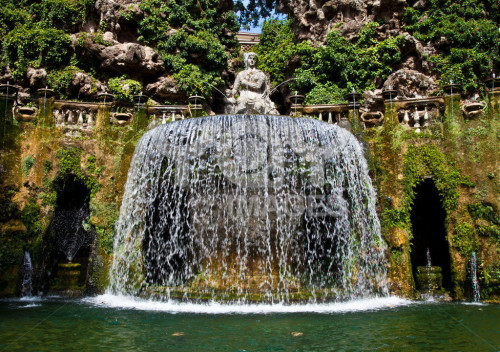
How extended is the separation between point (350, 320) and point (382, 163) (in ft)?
17.1

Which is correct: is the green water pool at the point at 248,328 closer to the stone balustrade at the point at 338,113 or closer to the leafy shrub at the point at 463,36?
the stone balustrade at the point at 338,113

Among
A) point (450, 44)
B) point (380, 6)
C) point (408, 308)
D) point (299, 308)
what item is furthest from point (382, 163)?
point (380, 6)

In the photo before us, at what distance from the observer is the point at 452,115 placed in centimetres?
1002

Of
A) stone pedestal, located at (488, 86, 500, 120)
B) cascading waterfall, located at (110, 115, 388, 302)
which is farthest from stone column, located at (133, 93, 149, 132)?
stone pedestal, located at (488, 86, 500, 120)

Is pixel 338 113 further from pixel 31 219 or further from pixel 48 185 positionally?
pixel 31 219

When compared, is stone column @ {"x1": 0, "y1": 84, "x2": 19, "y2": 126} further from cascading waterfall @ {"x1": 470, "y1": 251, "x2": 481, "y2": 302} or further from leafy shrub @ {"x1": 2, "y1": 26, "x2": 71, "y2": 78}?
cascading waterfall @ {"x1": 470, "y1": 251, "x2": 481, "y2": 302}

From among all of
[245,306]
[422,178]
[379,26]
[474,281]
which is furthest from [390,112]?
[379,26]

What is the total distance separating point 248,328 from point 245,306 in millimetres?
1974

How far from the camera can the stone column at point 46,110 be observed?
10.6 meters

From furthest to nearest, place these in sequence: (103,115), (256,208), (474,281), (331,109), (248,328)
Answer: (331,109)
(103,115)
(474,281)
(256,208)
(248,328)

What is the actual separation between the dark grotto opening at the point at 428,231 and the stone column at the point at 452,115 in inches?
73.6

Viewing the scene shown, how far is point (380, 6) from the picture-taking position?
→ 20.8m

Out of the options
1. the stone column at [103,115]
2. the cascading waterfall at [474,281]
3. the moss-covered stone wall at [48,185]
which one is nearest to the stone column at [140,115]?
the moss-covered stone wall at [48,185]

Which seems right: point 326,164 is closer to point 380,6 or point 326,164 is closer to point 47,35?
point 380,6
